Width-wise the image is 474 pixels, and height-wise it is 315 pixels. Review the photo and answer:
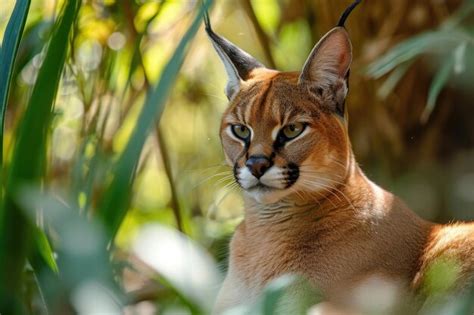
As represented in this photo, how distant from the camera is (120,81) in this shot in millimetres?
6180

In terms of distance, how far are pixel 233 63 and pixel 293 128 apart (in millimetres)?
421

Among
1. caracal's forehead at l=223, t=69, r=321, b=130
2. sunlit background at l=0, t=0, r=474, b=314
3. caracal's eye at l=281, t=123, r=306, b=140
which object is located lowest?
sunlit background at l=0, t=0, r=474, b=314

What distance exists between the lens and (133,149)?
1.92 m

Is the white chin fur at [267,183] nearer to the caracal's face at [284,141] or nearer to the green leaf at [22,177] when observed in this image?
the caracal's face at [284,141]

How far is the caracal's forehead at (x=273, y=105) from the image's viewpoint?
3650 mm

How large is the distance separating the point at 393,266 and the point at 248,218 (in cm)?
67

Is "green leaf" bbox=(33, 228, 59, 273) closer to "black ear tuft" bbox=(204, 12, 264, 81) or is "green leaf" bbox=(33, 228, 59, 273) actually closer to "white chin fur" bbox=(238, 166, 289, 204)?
"white chin fur" bbox=(238, 166, 289, 204)

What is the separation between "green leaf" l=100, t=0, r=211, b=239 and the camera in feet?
6.26

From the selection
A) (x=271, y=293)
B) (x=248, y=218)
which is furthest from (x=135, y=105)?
(x=271, y=293)

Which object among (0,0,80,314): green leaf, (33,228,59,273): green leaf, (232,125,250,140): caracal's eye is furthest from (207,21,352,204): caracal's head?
(0,0,80,314): green leaf

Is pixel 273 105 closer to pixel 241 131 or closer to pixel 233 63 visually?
pixel 241 131

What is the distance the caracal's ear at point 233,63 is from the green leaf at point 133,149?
1739mm

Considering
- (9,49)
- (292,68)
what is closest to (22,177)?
(9,49)

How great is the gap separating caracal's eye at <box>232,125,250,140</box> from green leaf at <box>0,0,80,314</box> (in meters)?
1.63
